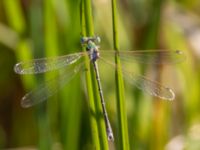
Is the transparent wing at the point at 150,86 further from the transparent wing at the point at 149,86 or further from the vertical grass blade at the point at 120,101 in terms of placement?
the vertical grass blade at the point at 120,101

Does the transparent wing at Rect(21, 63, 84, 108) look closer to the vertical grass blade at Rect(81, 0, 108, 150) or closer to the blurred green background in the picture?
the blurred green background

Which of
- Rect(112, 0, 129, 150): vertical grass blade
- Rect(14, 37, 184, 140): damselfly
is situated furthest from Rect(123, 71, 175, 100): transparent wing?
Rect(112, 0, 129, 150): vertical grass blade

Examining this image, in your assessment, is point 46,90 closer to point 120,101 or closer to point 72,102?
point 72,102

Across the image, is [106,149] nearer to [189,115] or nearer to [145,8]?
[189,115]

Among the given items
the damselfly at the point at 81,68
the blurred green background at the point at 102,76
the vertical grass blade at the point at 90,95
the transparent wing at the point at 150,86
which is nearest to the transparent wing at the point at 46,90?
the damselfly at the point at 81,68

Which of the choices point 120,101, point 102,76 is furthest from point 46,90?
point 102,76
